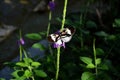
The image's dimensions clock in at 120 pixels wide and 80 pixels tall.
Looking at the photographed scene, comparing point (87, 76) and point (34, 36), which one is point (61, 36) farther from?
point (34, 36)

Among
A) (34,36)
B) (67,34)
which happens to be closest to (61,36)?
(67,34)

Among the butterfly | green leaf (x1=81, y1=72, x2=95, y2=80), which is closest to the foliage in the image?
green leaf (x1=81, y1=72, x2=95, y2=80)

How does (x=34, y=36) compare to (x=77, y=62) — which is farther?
(x=77, y=62)

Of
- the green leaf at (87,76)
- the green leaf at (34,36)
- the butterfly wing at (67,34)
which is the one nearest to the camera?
the butterfly wing at (67,34)

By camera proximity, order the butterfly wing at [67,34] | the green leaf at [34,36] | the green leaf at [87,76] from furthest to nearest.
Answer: the green leaf at [34,36] → the green leaf at [87,76] → the butterfly wing at [67,34]

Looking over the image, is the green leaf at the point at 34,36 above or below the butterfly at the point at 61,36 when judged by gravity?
below

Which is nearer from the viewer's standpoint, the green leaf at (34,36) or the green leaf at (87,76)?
the green leaf at (87,76)

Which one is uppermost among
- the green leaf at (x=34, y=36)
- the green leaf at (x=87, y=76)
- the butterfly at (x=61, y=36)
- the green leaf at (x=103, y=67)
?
the butterfly at (x=61, y=36)

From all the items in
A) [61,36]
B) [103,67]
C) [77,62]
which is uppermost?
[61,36]

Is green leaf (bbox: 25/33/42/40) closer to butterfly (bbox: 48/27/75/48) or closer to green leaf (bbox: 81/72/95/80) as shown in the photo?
green leaf (bbox: 81/72/95/80)

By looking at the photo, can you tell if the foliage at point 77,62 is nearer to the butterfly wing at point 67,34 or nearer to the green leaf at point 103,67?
the green leaf at point 103,67

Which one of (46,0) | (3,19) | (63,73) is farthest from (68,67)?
(46,0)

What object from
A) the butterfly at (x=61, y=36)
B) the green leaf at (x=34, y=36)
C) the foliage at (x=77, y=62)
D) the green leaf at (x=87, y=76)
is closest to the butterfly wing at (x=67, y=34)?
the butterfly at (x=61, y=36)
